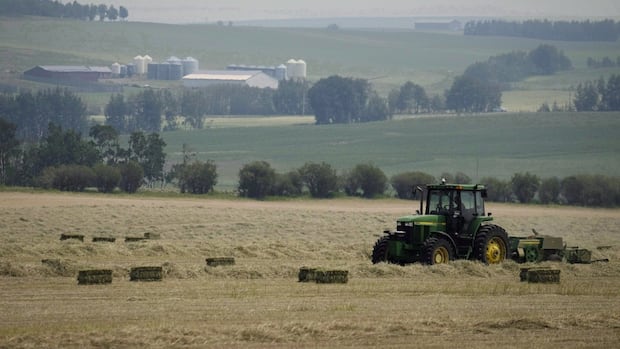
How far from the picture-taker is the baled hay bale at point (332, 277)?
84.7 feet

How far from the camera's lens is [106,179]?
6675 cm

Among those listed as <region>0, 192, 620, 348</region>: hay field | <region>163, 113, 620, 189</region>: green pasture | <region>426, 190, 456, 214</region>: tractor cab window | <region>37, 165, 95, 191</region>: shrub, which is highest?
<region>163, 113, 620, 189</region>: green pasture

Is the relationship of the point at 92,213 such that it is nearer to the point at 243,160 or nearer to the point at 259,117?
the point at 243,160

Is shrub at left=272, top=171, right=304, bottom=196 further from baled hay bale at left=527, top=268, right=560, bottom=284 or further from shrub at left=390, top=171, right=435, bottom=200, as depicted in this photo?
baled hay bale at left=527, top=268, right=560, bottom=284

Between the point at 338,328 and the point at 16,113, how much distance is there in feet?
335

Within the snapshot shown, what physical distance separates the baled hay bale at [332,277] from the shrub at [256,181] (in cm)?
4093

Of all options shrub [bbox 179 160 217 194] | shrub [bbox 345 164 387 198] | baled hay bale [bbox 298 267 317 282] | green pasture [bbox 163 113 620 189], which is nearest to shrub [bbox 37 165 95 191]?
shrub [bbox 179 160 217 194]

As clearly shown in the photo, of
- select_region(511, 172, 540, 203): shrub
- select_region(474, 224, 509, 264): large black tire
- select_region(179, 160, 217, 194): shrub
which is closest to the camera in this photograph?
select_region(474, 224, 509, 264): large black tire

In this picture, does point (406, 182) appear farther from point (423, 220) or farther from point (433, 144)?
point (433, 144)

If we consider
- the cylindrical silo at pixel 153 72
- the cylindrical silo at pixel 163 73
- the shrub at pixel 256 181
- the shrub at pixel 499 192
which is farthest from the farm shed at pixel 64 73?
the shrub at pixel 499 192

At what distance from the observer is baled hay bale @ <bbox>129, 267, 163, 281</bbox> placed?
26031 millimetres

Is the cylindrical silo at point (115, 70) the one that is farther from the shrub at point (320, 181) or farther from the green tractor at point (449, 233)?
the green tractor at point (449, 233)

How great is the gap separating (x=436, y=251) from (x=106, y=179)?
40.1 m

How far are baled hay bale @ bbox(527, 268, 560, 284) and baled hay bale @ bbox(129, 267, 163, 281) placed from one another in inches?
294
